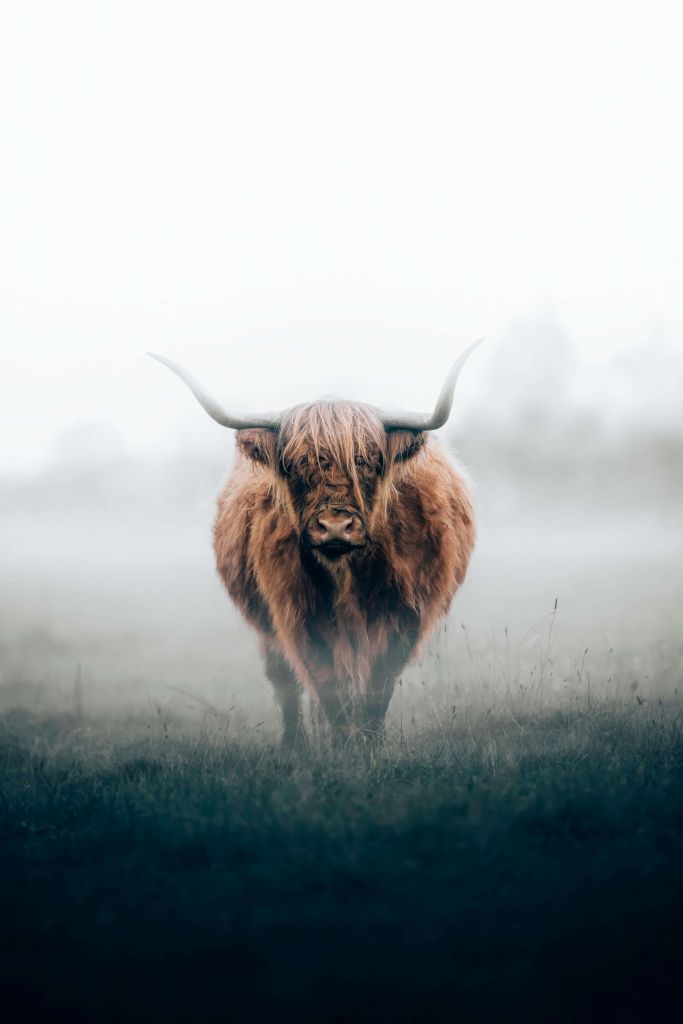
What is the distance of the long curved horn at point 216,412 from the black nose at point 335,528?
70cm

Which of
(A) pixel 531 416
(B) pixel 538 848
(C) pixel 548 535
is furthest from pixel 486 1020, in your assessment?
(A) pixel 531 416

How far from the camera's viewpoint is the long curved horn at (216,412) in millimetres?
4220

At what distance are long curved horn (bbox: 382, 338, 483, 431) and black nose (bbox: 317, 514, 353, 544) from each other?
66 centimetres

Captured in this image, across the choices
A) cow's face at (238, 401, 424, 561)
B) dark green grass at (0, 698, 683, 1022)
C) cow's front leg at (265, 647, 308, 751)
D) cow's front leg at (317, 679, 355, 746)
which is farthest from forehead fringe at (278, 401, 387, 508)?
cow's front leg at (265, 647, 308, 751)

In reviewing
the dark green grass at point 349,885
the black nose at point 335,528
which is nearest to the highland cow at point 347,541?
the black nose at point 335,528

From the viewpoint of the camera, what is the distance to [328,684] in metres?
4.74

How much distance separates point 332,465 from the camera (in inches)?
168

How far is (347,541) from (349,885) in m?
1.55

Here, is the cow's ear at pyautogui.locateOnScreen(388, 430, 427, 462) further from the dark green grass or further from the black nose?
the dark green grass

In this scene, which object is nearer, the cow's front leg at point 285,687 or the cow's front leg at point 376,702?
the cow's front leg at point 376,702

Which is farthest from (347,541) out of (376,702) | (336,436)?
(376,702)

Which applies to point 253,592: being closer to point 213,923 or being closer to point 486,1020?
point 213,923

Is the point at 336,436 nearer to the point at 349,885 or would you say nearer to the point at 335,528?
the point at 335,528

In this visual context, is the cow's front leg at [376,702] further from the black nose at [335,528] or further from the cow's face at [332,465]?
the black nose at [335,528]
